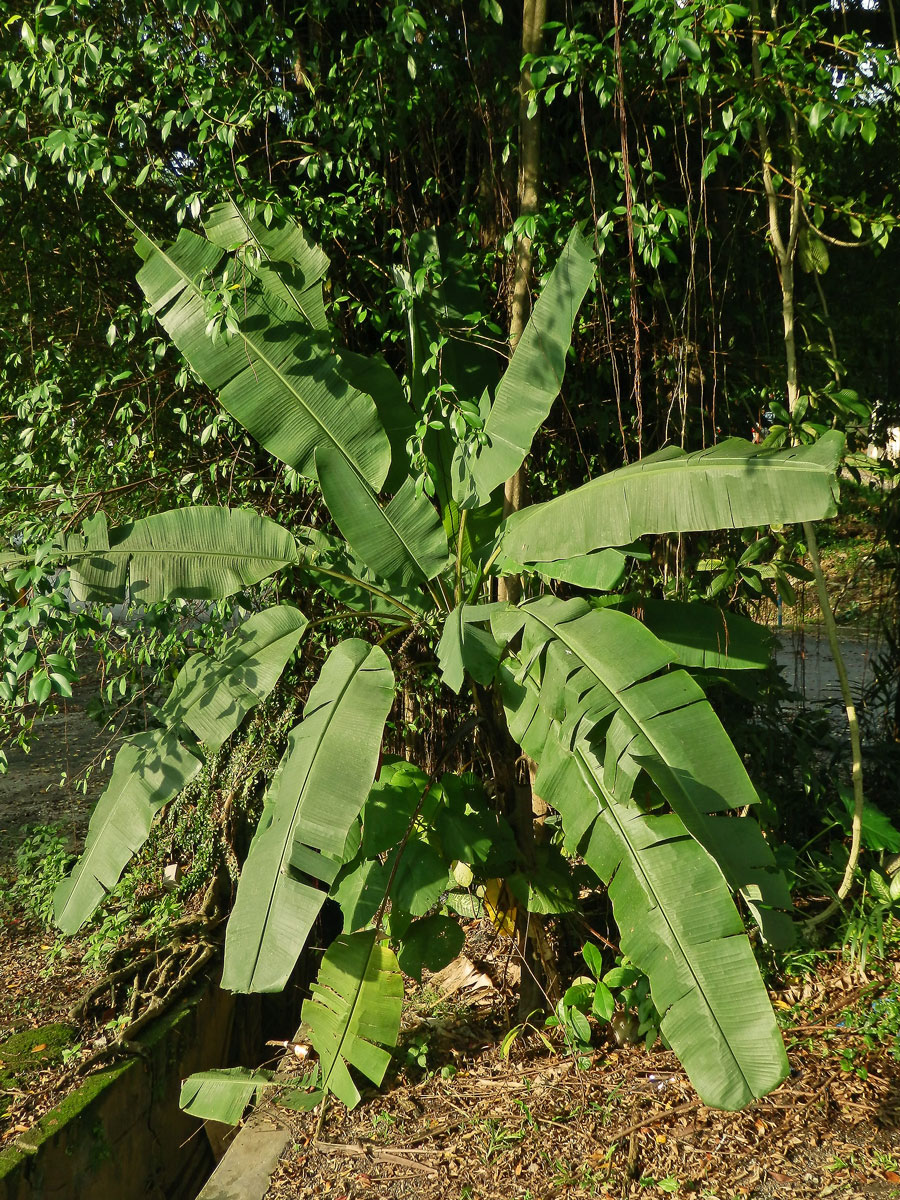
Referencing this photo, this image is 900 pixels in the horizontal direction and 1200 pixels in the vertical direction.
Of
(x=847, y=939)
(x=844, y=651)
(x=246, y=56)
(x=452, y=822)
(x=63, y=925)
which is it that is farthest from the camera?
(x=844, y=651)

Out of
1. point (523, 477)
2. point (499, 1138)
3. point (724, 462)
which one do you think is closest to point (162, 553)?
point (523, 477)

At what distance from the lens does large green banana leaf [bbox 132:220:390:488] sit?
327 cm

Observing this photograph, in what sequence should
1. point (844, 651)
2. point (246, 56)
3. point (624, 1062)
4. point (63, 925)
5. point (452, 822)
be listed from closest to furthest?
point (63, 925)
point (452, 822)
point (624, 1062)
point (246, 56)
point (844, 651)

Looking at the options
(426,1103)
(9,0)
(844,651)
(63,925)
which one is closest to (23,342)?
(9,0)

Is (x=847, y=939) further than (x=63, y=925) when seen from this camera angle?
Yes

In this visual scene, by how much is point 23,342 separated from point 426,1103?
392cm

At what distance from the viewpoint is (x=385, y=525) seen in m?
3.24

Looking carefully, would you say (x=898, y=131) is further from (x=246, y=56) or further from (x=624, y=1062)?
(x=624, y=1062)

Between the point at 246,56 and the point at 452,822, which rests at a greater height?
the point at 246,56

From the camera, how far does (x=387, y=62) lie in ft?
11.8

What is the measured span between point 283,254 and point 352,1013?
2847 mm

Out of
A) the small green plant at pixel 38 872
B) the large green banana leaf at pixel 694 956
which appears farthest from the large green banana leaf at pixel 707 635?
the small green plant at pixel 38 872

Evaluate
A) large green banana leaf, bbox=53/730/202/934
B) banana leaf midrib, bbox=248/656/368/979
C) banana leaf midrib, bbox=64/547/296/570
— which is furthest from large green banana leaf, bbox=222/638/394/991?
banana leaf midrib, bbox=64/547/296/570

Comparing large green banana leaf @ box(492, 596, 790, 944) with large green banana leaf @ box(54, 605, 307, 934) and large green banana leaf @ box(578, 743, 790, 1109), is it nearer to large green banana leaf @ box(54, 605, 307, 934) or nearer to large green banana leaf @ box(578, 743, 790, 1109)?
large green banana leaf @ box(578, 743, 790, 1109)
